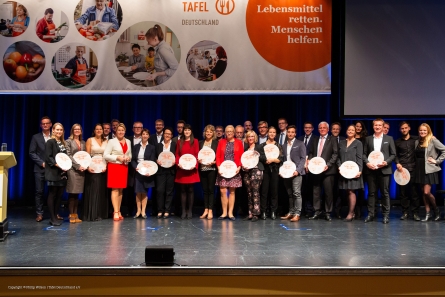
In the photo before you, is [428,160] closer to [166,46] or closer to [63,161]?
[166,46]

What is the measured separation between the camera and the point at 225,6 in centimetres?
737

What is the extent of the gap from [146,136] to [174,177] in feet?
2.59

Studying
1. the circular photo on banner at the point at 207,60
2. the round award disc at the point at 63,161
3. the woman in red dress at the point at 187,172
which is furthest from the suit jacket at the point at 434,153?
the round award disc at the point at 63,161

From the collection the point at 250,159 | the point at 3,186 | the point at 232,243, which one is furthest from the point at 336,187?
the point at 3,186

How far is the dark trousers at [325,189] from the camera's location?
7281 mm

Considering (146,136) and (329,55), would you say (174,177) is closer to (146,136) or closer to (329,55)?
(146,136)

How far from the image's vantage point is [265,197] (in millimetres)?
7320

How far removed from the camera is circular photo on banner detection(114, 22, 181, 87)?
7.41 metres

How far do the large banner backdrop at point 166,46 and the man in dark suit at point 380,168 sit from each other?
1.06m

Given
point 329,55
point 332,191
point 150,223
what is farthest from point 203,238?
point 329,55

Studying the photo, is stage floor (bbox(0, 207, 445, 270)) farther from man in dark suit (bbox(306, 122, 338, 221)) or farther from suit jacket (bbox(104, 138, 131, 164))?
suit jacket (bbox(104, 138, 131, 164))

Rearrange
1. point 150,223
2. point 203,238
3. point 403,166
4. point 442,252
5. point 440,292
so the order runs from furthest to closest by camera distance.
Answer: point 403,166 < point 150,223 < point 203,238 < point 442,252 < point 440,292

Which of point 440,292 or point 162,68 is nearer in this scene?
point 440,292

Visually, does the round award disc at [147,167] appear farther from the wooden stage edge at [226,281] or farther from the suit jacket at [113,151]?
the wooden stage edge at [226,281]
